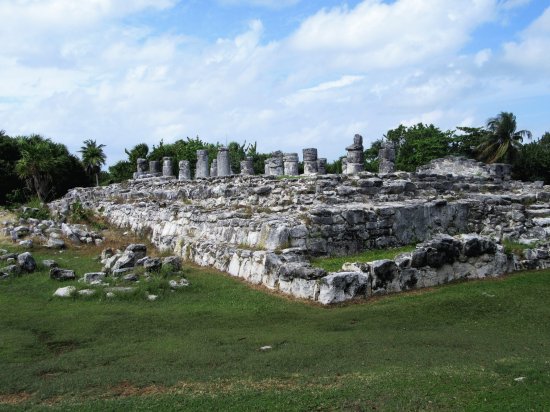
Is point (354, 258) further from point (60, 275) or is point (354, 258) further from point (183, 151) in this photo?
point (183, 151)

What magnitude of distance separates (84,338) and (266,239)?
5.94 m

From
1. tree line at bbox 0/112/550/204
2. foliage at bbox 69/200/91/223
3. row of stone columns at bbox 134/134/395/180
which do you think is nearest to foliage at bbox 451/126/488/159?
tree line at bbox 0/112/550/204

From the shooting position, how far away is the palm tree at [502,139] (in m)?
41.8

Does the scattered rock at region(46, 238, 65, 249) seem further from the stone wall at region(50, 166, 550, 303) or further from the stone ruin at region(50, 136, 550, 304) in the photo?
the stone wall at region(50, 166, 550, 303)

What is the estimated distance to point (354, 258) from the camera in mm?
14500

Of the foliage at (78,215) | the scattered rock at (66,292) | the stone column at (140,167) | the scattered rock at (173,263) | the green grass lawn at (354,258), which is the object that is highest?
the stone column at (140,167)

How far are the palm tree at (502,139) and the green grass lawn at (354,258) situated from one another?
29.6m

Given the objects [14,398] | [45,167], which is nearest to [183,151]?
[45,167]

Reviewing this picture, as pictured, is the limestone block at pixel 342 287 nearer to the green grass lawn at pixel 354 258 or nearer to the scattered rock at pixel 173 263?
the green grass lawn at pixel 354 258

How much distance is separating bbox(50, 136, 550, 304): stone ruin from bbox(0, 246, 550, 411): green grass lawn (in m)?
0.62

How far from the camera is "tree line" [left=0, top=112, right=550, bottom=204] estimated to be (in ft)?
137

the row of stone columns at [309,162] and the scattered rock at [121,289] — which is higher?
the row of stone columns at [309,162]

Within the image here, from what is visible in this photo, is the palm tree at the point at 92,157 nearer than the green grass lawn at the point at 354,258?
No

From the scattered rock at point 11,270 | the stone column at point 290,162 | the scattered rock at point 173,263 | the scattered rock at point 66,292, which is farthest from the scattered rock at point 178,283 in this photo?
the stone column at point 290,162
